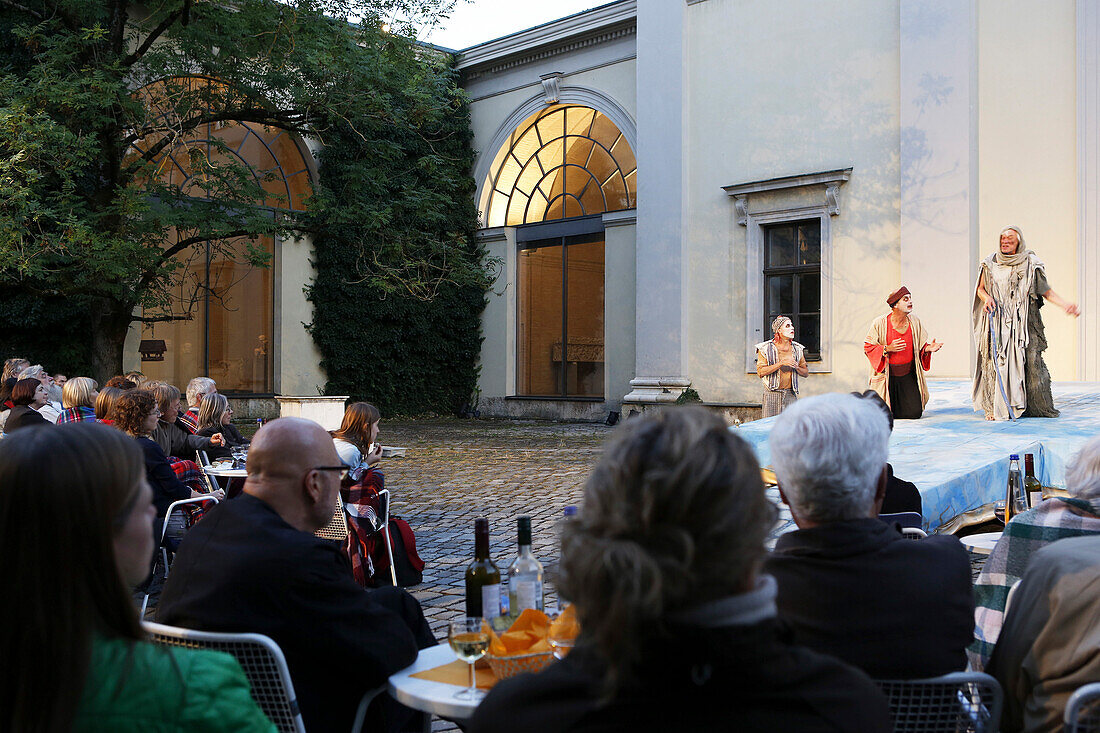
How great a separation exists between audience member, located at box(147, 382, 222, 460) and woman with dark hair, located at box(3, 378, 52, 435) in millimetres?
765

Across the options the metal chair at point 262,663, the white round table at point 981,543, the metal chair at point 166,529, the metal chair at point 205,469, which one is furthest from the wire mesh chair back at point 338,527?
the white round table at point 981,543

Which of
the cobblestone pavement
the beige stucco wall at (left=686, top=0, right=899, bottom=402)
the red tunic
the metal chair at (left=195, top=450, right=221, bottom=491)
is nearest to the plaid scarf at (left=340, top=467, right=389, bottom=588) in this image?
the cobblestone pavement

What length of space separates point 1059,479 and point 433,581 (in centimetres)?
524

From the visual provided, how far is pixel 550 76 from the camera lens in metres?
20.0

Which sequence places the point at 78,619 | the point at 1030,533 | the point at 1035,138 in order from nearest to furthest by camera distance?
the point at 78,619, the point at 1030,533, the point at 1035,138

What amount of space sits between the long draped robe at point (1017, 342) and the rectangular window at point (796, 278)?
5.31 metres

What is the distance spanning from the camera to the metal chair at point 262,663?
2152mm

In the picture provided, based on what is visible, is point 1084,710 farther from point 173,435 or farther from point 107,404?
point 173,435

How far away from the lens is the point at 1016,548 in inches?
105

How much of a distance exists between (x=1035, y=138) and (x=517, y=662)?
14360mm

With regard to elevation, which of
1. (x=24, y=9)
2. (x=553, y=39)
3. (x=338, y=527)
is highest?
(x=553, y=39)

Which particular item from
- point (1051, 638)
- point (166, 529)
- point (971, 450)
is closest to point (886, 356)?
point (971, 450)

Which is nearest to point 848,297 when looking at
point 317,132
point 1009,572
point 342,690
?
point 317,132

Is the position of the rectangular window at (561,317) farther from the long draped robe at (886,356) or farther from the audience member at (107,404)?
the audience member at (107,404)
